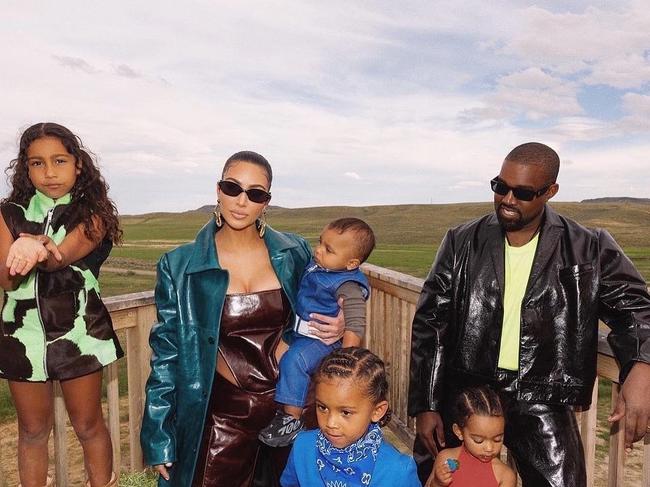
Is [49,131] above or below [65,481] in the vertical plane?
above

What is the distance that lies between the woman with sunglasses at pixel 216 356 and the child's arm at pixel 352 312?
0.30ft

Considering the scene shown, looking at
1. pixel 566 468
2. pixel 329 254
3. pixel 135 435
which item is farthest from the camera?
pixel 135 435

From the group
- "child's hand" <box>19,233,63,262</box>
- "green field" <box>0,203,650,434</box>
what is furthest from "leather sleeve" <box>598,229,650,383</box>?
"green field" <box>0,203,650,434</box>

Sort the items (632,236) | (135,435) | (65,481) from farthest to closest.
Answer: (632,236) < (135,435) < (65,481)

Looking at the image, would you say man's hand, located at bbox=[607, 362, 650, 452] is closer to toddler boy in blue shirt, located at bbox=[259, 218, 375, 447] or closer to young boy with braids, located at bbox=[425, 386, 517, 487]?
young boy with braids, located at bbox=[425, 386, 517, 487]

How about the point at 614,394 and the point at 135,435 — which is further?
the point at 135,435

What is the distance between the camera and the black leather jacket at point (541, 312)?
210 centimetres

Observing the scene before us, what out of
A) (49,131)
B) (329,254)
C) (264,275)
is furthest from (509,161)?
(49,131)

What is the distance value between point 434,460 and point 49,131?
2.22m

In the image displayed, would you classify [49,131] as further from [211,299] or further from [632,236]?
[632,236]

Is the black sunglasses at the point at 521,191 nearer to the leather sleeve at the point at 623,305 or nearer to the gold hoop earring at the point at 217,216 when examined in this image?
the leather sleeve at the point at 623,305

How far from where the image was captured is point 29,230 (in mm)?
2359

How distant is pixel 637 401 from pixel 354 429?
973 mm

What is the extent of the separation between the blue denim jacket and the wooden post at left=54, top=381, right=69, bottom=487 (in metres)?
1.40
